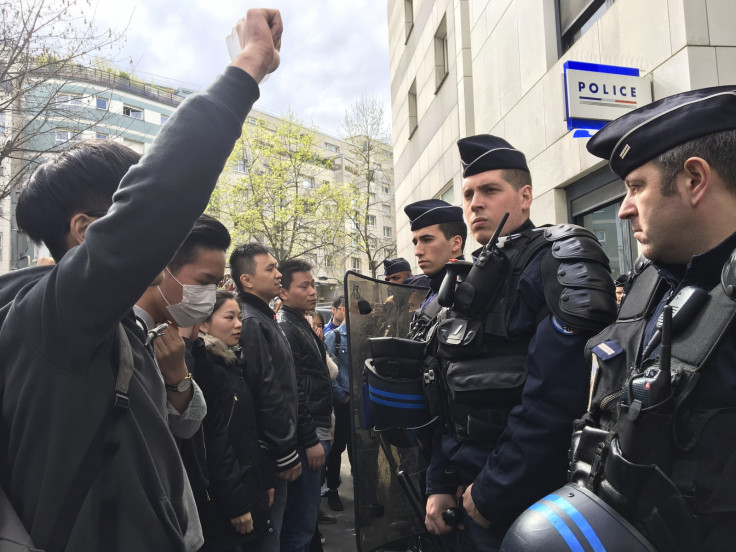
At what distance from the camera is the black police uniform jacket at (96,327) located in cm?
95

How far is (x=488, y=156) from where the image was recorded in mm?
2461

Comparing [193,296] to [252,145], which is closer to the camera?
[193,296]

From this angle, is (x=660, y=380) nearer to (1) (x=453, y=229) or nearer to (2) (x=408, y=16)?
(1) (x=453, y=229)

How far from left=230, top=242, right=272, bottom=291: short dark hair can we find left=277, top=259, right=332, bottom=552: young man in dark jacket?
0.59 m

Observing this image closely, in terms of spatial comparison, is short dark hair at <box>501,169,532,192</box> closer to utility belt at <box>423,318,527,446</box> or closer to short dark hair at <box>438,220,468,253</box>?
utility belt at <box>423,318,527,446</box>

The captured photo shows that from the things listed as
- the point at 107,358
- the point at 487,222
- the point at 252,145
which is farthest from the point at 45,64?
the point at 252,145

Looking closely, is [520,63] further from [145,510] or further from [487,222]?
[145,510]

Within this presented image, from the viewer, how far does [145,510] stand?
3.67ft

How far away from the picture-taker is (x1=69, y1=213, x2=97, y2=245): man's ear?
1254 millimetres

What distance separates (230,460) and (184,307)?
83 cm

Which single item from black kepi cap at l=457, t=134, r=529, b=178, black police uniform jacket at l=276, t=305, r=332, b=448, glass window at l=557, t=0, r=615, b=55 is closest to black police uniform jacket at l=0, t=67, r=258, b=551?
black kepi cap at l=457, t=134, r=529, b=178

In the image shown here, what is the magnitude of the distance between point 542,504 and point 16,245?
8.18 meters

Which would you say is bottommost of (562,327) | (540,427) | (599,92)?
(540,427)

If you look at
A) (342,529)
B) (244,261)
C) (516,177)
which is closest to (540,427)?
(516,177)
